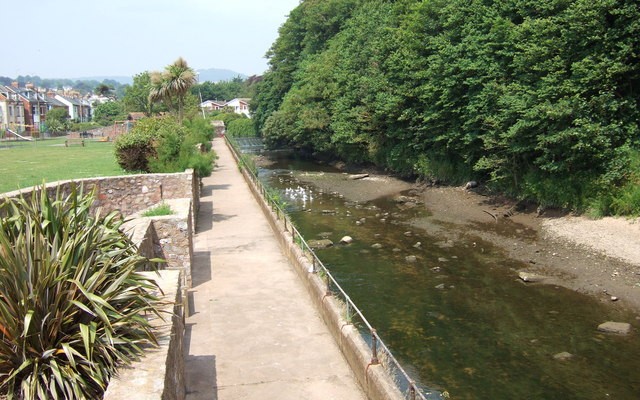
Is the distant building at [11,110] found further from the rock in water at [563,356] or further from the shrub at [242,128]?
the rock in water at [563,356]

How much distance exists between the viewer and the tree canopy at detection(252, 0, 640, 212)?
77.0 feet

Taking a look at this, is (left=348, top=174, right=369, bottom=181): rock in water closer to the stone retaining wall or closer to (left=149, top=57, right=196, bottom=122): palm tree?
(left=149, top=57, right=196, bottom=122): palm tree

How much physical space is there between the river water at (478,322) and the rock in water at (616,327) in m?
0.20

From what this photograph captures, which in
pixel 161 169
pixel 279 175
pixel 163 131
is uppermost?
pixel 163 131

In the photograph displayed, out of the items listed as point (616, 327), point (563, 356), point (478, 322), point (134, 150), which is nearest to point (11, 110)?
point (134, 150)

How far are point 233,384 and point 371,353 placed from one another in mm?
2201

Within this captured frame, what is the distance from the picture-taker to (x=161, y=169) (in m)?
22.6

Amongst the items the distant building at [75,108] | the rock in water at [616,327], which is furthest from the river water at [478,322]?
the distant building at [75,108]

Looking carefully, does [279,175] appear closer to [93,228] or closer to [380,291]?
[380,291]

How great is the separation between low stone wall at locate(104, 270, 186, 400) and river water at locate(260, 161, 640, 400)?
6.63m

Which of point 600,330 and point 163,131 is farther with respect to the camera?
point 163,131

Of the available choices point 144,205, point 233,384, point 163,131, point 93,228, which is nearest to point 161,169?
point 163,131

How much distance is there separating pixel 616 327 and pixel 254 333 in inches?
372

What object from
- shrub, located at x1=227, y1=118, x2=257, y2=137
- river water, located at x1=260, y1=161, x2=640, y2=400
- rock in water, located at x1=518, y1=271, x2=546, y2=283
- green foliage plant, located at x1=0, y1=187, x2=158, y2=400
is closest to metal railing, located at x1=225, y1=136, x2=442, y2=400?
river water, located at x1=260, y1=161, x2=640, y2=400
